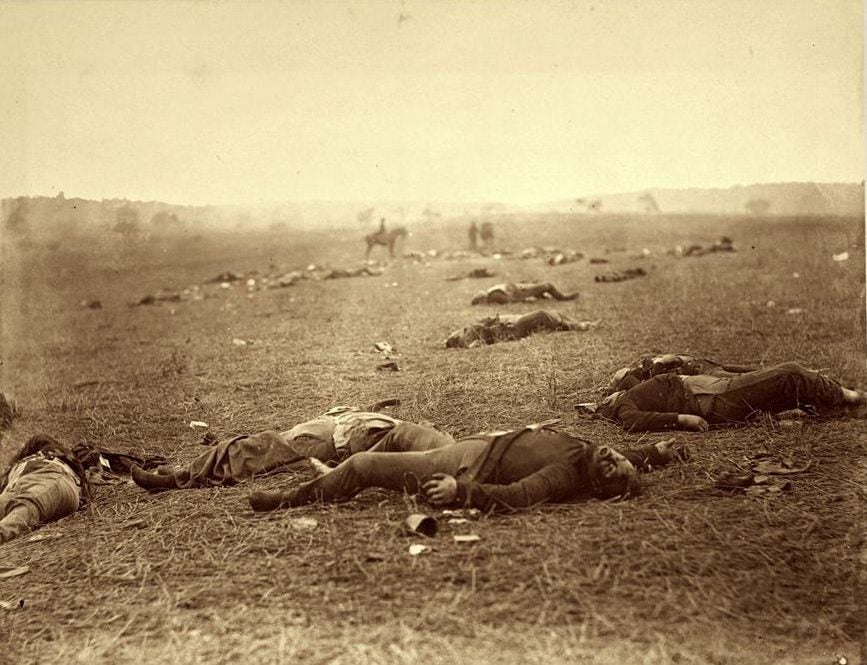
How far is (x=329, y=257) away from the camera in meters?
7.48

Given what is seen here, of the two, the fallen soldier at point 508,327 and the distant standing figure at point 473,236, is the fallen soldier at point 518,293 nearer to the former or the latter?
the fallen soldier at point 508,327

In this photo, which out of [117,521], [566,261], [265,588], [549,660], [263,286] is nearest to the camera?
[549,660]

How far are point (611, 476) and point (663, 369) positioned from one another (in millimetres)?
1484

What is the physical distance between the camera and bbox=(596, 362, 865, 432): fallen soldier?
4.35 metres

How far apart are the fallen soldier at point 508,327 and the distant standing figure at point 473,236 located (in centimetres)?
98

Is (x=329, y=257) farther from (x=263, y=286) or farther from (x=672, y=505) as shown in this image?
(x=672, y=505)

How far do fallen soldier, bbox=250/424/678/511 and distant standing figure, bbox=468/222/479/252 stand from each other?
10.1ft

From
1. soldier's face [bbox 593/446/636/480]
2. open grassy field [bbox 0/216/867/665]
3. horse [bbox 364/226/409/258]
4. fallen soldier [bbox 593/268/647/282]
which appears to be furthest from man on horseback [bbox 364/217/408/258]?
soldier's face [bbox 593/446/636/480]

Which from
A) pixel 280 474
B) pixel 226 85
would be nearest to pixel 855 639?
pixel 280 474

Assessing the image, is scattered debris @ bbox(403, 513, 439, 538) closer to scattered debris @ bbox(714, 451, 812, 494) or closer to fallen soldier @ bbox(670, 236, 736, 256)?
scattered debris @ bbox(714, 451, 812, 494)

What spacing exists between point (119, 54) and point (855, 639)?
5227mm

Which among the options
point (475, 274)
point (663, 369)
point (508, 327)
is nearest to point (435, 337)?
point (508, 327)

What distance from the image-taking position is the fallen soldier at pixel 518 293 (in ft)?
20.4

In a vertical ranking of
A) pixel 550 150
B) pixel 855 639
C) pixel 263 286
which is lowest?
pixel 855 639
